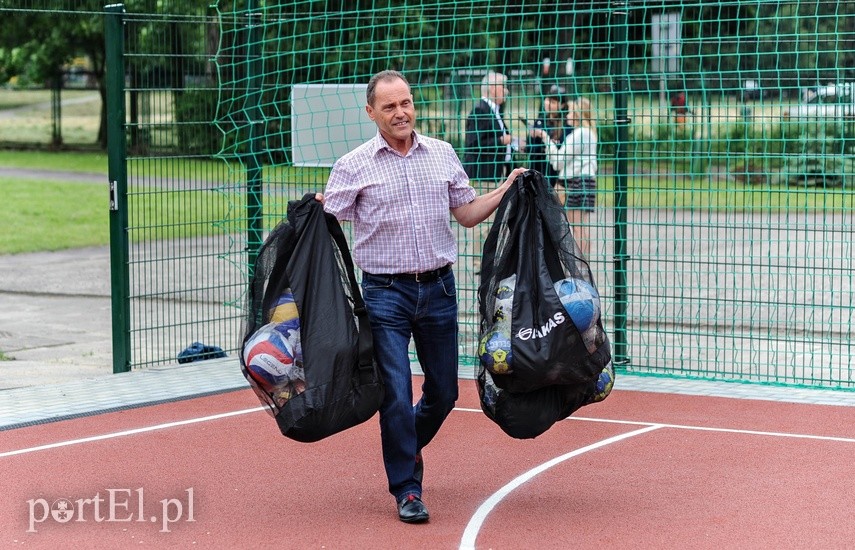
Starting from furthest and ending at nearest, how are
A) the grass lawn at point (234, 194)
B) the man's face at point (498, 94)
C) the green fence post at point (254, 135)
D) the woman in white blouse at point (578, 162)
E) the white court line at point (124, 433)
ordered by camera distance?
the man's face at point (498, 94) < the green fence post at point (254, 135) < the woman in white blouse at point (578, 162) < the grass lawn at point (234, 194) < the white court line at point (124, 433)

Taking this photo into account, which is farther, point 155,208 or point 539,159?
point 539,159

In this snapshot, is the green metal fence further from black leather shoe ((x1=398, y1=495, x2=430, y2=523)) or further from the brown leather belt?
black leather shoe ((x1=398, y1=495, x2=430, y2=523))

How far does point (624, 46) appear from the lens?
31.4ft

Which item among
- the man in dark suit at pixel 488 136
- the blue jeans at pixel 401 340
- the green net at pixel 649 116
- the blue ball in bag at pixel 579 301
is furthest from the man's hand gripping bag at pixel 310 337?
the man in dark suit at pixel 488 136

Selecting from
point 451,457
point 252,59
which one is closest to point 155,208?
point 252,59

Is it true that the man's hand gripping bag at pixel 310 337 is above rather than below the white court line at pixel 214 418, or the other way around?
above

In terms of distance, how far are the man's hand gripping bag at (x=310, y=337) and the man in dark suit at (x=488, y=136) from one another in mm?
4311

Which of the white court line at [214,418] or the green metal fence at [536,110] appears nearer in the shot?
the white court line at [214,418]

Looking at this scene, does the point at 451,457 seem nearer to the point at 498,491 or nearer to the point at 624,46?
the point at 498,491

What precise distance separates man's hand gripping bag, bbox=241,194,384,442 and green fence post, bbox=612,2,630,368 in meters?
4.00

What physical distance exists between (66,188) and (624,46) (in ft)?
62.4

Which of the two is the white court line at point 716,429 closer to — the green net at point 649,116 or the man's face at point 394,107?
the green net at point 649,116

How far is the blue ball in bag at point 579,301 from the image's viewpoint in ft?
19.6
